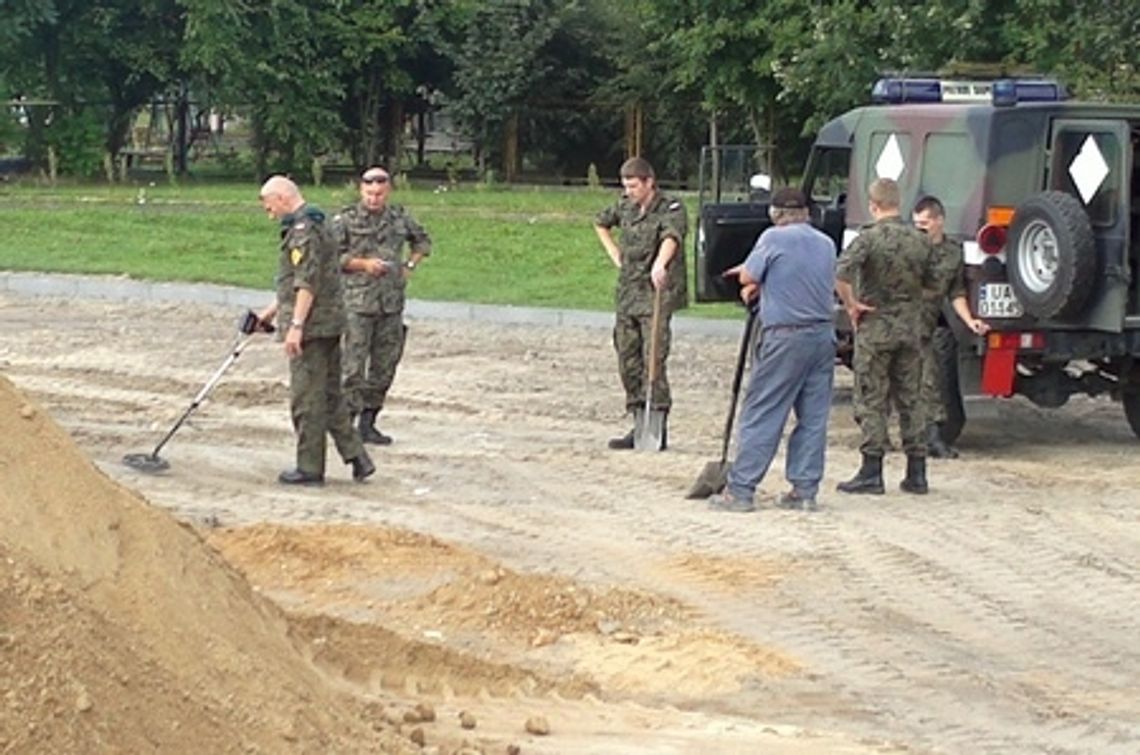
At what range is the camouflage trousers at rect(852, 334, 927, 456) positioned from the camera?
41.5 feet

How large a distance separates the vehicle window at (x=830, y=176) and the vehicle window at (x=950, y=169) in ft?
3.92

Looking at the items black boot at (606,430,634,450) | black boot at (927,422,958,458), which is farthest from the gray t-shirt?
black boot at (927,422,958,458)

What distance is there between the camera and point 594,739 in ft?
24.3

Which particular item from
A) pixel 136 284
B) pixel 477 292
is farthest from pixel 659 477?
pixel 136 284

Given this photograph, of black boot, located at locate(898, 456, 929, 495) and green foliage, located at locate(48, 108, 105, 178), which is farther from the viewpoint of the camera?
green foliage, located at locate(48, 108, 105, 178)

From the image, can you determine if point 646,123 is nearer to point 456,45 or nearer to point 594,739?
point 456,45

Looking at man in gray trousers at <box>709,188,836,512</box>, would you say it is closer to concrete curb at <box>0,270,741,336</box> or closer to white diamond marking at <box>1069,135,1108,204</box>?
white diamond marking at <box>1069,135,1108,204</box>

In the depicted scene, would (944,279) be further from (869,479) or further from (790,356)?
(790,356)

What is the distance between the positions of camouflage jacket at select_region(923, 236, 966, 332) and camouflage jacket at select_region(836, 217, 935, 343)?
1.13 feet

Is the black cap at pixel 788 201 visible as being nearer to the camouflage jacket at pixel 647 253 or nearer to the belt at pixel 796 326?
the belt at pixel 796 326

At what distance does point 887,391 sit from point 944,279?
108 cm

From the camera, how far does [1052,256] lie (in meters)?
13.7

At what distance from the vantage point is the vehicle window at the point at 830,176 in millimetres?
16234

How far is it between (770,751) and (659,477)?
5.71 meters
